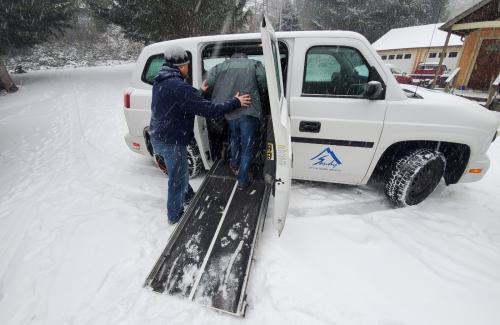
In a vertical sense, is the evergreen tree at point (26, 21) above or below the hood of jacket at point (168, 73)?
above

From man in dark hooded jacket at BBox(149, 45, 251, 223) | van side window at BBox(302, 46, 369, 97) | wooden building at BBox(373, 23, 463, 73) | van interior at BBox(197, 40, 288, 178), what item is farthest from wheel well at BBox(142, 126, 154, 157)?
wooden building at BBox(373, 23, 463, 73)

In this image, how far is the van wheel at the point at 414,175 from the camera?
2893mm

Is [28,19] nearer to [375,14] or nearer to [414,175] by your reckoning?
[414,175]

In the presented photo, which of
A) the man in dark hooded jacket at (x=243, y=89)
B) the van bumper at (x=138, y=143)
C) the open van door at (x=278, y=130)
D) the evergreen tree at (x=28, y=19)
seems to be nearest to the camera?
the open van door at (x=278, y=130)

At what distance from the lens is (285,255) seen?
248cm

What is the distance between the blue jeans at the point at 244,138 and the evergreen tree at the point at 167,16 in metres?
11.0

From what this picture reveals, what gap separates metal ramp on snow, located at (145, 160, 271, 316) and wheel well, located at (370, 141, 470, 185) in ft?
5.15

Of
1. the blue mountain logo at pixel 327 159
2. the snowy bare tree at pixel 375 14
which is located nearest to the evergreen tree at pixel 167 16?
the blue mountain logo at pixel 327 159

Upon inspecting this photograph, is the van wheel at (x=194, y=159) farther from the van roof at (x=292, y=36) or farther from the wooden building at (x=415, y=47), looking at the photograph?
the wooden building at (x=415, y=47)

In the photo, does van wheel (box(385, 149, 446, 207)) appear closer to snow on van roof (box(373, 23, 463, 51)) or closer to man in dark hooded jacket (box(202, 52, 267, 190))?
man in dark hooded jacket (box(202, 52, 267, 190))

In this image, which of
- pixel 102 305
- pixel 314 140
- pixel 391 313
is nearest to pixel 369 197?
pixel 314 140

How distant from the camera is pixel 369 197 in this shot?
3.39 m

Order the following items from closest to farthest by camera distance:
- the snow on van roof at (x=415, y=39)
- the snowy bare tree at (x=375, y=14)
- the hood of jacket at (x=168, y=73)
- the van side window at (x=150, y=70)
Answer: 1. the hood of jacket at (x=168, y=73)
2. the van side window at (x=150, y=70)
3. the snow on van roof at (x=415, y=39)
4. the snowy bare tree at (x=375, y=14)

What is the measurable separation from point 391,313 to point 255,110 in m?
2.18
